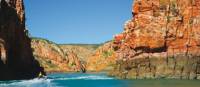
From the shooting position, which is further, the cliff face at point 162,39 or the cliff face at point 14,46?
the cliff face at point 162,39

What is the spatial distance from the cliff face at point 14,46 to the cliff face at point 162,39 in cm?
2580

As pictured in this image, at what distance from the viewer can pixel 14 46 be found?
432 feet

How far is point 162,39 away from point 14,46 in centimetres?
3702

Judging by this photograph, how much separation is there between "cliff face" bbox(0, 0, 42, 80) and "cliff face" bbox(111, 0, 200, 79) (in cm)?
2580

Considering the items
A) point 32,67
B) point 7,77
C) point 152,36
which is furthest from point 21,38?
point 152,36

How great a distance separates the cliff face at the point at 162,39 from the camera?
11981 cm

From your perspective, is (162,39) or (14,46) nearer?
(162,39)

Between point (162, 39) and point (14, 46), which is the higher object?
point (162, 39)

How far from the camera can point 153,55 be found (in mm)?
124625

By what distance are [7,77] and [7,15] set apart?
47.6 feet

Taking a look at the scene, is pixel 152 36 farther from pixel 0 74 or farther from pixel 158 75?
pixel 0 74

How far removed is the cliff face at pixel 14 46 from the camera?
4444 inches

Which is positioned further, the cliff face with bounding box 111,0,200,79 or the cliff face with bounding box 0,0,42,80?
the cliff face with bounding box 111,0,200,79

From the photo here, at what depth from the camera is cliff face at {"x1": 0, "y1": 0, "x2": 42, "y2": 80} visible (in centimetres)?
11288
